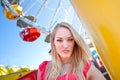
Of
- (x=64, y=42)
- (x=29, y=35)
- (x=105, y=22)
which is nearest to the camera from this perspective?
(x=105, y=22)

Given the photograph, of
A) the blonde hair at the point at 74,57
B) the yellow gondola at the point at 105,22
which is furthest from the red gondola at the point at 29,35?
the yellow gondola at the point at 105,22

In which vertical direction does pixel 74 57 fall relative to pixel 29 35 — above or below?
below

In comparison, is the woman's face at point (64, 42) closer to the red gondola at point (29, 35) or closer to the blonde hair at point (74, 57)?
the blonde hair at point (74, 57)

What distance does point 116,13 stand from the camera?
48 centimetres

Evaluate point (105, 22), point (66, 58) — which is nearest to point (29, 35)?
point (66, 58)

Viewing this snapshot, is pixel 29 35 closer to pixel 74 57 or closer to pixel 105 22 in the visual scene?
pixel 74 57

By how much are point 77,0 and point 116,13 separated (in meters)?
0.09

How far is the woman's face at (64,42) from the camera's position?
737 millimetres

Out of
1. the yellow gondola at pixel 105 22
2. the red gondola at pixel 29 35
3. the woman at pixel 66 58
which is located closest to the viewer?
the yellow gondola at pixel 105 22

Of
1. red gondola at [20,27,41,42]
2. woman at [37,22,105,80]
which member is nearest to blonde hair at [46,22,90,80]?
woman at [37,22,105,80]

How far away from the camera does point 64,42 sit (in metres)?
0.73

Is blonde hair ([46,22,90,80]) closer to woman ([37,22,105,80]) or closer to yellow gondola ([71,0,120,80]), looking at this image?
woman ([37,22,105,80])

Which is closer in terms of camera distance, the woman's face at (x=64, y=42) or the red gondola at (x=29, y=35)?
the woman's face at (x=64, y=42)

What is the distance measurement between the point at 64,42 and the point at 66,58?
6cm
